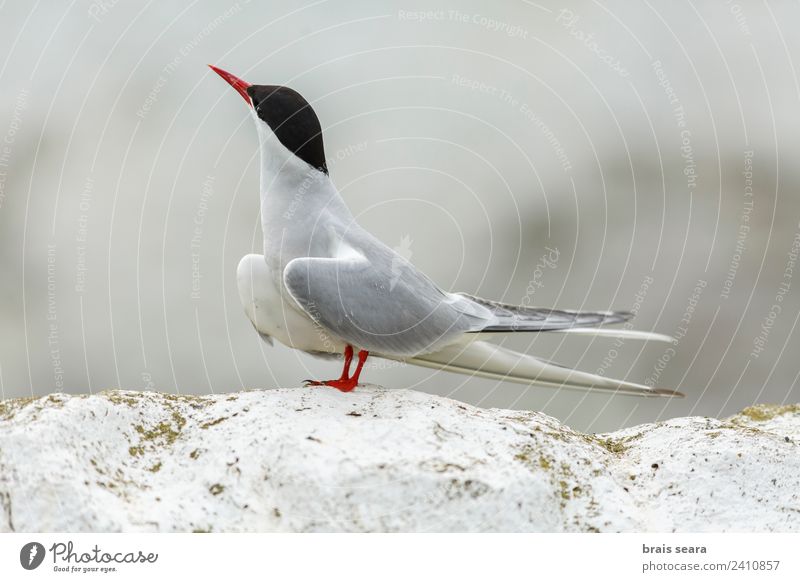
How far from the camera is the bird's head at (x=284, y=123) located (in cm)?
386

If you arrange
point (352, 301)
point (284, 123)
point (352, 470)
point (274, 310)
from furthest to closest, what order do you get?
point (274, 310) → point (284, 123) → point (352, 301) → point (352, 470)

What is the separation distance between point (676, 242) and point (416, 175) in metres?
2.38

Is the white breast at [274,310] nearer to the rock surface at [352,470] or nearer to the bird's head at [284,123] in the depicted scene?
the rock surface at [352,470]

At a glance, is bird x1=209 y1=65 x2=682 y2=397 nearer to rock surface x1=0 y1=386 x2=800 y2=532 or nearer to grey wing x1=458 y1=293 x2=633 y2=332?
grey wing x1=458 y1=293 x2=633 y2=332

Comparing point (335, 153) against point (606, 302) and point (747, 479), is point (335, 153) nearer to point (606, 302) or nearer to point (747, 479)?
point (606, 302)

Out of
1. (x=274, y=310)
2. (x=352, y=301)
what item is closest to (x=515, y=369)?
(x=352, y=301)

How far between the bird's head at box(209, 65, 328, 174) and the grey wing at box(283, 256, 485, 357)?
506 mm

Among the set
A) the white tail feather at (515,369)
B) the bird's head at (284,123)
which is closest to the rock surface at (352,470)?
the white tail feather at (515,369)

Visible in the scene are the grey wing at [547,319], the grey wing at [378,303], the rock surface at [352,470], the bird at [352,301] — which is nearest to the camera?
the rock surface at [352,470]

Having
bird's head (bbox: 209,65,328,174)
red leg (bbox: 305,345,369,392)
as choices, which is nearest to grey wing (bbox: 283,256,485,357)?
red leg (bbox: 305,345,369,392)

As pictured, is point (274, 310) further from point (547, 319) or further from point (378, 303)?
point (547, 319)

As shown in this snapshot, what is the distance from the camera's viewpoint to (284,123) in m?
3.88

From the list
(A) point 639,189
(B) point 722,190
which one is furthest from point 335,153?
(B) point 722,190

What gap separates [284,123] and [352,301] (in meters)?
0.84
